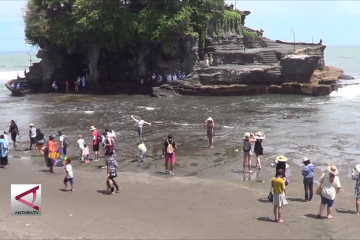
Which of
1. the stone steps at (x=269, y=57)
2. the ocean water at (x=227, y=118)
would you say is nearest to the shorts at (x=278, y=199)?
the ocean water at (x=227, y=118)

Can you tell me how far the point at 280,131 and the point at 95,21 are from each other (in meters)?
21.3

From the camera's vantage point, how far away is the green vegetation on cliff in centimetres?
3666

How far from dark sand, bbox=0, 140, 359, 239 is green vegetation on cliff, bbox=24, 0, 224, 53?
23.0 m

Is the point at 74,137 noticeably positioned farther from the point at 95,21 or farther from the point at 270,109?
the point at 95,21

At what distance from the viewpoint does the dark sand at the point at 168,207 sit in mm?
9492

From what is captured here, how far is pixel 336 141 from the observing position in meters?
19.1

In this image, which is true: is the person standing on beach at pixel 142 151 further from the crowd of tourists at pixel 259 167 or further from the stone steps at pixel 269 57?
the stone steps at pixel 269 57

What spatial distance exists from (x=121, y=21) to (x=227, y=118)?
16445 millimetres

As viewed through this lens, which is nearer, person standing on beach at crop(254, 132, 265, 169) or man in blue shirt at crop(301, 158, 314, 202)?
man in blue shirt at crop(301, 158, 314, 202)

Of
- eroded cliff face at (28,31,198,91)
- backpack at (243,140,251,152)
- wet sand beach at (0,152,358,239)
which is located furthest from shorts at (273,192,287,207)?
eroded cliff face at (28,31,198,91)

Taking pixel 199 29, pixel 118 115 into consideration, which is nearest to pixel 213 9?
pixel 199 29

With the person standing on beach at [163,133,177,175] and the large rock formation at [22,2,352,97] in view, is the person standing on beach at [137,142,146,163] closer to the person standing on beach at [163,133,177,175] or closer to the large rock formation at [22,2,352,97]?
the person standing on beach at [163,133,177,175]

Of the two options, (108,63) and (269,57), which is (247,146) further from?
(108,63)

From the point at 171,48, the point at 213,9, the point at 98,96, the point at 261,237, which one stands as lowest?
the point at 261,237
